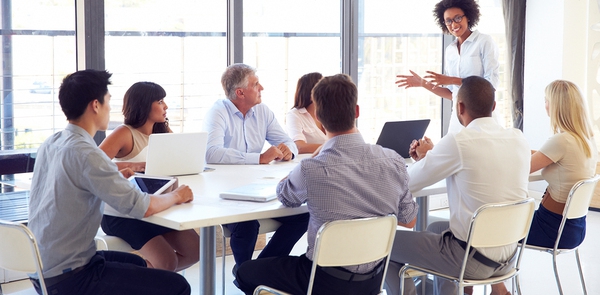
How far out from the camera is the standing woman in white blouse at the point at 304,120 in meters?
3.98

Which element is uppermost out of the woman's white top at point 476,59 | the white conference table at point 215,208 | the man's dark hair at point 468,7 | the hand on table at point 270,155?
the man's dark hair at point 468,7

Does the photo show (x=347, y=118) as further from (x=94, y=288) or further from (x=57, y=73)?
(x=57, y=73)

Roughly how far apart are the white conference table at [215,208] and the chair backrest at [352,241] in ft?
0.93

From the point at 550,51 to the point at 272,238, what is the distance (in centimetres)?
379

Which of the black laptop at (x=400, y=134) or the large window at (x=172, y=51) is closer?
the black laptop at (x=400, y=134)

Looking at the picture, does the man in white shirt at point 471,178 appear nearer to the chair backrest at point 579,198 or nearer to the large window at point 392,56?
the chair backrest at point 579,198

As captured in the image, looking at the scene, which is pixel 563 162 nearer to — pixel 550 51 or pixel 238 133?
pixel 238 133

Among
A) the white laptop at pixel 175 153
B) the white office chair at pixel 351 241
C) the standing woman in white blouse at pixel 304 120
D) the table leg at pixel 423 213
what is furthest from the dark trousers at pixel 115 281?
the standing woman in white blouse at pixel 304 120

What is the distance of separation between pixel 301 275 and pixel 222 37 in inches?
108

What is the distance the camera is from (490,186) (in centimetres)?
254

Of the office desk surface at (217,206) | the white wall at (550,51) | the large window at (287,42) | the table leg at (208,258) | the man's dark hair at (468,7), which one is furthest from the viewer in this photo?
the white wall at (550,51)

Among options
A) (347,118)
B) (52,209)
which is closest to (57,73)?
(52,209)

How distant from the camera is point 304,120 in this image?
403 centimetres

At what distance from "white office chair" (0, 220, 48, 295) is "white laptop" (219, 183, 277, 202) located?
70 centimetres
